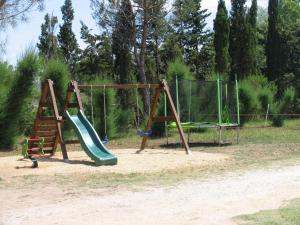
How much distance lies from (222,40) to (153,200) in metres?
33.8

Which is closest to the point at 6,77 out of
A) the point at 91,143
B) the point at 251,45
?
the point at 91,143

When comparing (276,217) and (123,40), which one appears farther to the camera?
(123,40)

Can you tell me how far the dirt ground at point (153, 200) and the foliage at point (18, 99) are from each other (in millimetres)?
7614

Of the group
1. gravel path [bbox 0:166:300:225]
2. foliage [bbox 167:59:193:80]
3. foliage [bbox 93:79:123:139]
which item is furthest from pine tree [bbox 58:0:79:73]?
gravel path [bbox 0:166:300:225]

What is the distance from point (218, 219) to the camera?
6461mm

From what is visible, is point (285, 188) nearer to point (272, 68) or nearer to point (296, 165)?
point (296, 165)

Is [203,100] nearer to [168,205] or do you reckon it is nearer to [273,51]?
[168,205]

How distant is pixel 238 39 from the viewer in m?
41.0

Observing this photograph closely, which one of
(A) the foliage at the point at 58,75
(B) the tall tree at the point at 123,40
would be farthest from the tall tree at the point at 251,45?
(A) the foliage at the point at 58,75

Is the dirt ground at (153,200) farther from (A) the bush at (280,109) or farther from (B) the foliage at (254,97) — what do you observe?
(A) the bush at (280,109)

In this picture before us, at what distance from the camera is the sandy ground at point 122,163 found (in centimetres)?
1155

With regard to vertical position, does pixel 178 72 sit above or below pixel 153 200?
above

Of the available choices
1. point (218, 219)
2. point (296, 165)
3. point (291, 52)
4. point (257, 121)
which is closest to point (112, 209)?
point (218, 219)

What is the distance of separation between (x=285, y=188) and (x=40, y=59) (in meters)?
13.5
